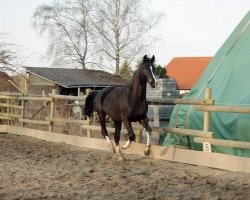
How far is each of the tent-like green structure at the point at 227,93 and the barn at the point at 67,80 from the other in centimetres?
2089

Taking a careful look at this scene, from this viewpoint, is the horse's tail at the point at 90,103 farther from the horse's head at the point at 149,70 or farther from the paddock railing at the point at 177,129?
the horse's head at the point at 149,70

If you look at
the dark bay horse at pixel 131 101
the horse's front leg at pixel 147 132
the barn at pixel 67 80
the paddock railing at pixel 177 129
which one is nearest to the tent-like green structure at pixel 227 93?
the paddock railing at pixel 177 129

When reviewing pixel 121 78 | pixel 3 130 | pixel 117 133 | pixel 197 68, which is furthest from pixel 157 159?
pixel 197 68

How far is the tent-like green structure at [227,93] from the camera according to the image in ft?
30.0

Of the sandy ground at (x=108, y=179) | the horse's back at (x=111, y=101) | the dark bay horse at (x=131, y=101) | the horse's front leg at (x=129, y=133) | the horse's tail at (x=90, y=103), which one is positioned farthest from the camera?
the horse's tail at (x=90, y=103)

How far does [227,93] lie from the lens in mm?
10062

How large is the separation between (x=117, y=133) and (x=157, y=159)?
96 cm

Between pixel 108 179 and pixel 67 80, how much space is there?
2661cm

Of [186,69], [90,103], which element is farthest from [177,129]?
[186,69]

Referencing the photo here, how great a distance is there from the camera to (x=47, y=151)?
35.5 ft

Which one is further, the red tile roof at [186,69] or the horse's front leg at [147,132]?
the red tile roof at [186,69]

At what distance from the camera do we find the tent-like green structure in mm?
9141

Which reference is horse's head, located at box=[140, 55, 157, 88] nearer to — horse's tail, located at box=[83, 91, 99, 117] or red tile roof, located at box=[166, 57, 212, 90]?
horse's tail, located at box=[83, 91, 99, 117]

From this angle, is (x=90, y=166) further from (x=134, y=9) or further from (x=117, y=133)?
(x=134, y=9)
